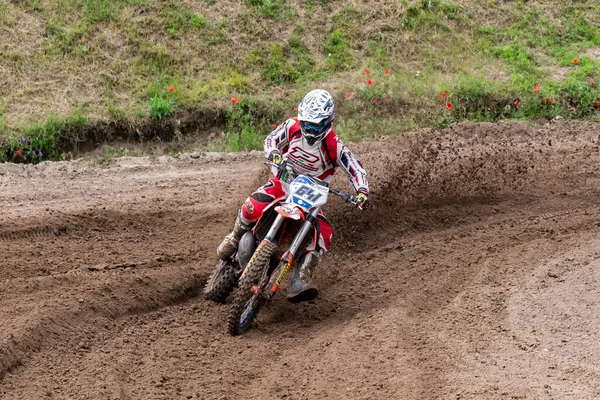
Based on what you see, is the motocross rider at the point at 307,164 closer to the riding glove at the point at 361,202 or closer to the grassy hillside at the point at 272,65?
the riding glove at the point at 361,202

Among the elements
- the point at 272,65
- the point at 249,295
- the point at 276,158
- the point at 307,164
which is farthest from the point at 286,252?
the point at 272,65

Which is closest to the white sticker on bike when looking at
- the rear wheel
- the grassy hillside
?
the rear wheel

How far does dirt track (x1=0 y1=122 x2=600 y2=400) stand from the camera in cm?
677

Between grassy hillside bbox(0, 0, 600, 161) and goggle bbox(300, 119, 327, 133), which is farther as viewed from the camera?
grassy hillside bbox(0, 0, 600, 161)

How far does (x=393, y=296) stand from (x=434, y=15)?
10121 mm

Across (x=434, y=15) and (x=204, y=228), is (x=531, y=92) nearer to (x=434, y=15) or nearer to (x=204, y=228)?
(x=434, y=15)

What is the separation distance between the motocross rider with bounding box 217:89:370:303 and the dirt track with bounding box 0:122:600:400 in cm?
57

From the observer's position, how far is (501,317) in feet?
25.7

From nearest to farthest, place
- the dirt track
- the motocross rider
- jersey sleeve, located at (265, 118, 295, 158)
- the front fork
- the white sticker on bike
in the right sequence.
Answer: the dirt track → the front fork → the white sticker on bike → the motocross rider → jersey sleeve, located at (265, 118, 295, 158)

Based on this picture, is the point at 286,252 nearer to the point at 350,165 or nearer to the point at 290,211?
the point at 290,211

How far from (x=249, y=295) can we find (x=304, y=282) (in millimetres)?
682

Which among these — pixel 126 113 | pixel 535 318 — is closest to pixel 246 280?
pixel 535 318

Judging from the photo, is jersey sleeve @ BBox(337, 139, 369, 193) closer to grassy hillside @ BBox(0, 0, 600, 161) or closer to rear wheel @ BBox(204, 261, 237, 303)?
rear wheel @ BBox(204, 261, 237, 303)

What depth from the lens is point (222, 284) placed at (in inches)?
339
